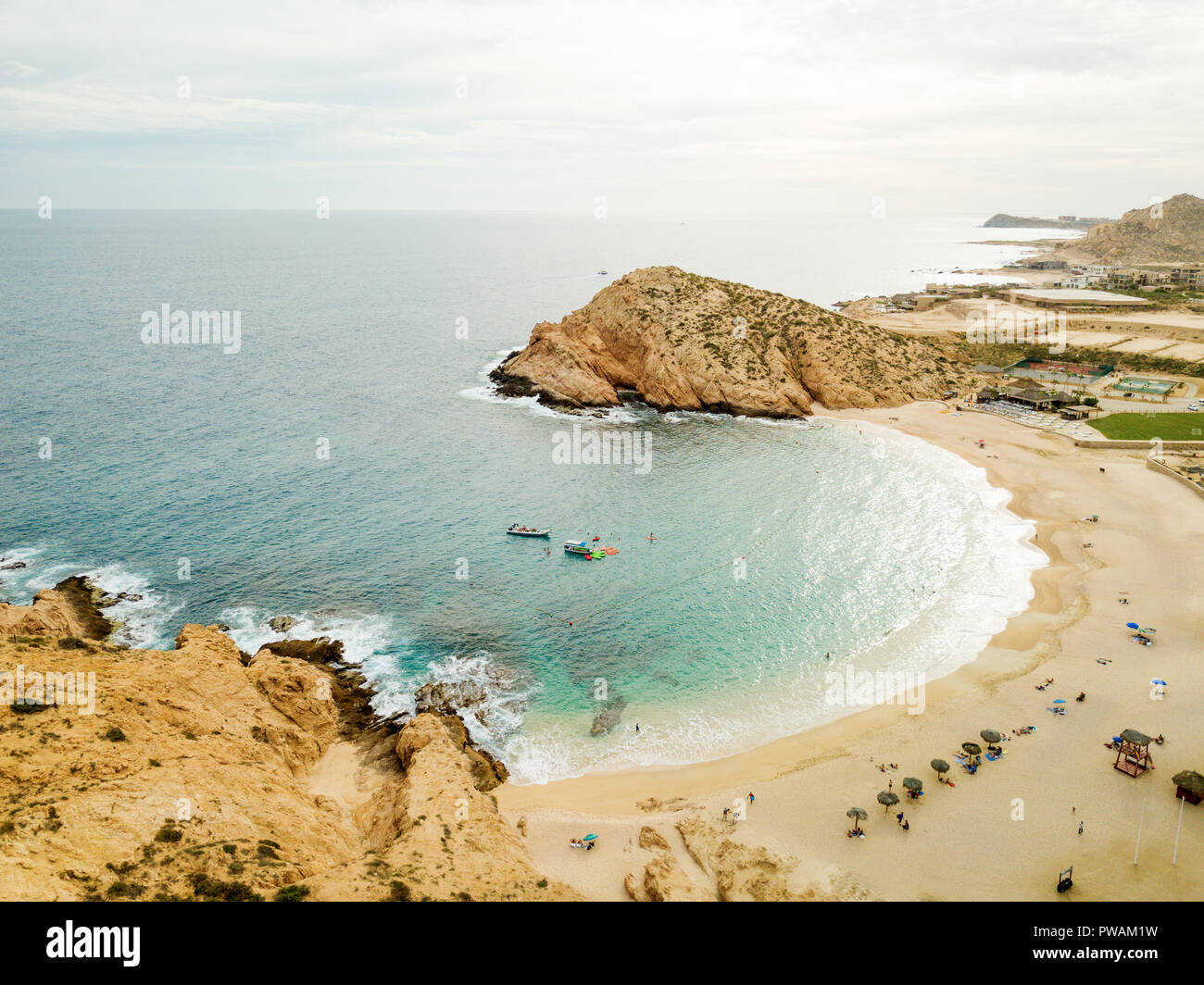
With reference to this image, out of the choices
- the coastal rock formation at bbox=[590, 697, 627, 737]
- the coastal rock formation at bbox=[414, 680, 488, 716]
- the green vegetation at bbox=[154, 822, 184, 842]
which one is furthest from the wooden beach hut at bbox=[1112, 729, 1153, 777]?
the green vegetation at bbox=[154, 822, 184, 842]

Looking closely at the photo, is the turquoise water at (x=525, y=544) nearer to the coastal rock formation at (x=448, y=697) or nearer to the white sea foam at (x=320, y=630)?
the white sea foam at (x=320, y=630)

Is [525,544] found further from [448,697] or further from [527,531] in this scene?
[448,697]

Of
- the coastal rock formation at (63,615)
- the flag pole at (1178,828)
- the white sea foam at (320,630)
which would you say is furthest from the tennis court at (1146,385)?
the coastal rock formation at (63,615)

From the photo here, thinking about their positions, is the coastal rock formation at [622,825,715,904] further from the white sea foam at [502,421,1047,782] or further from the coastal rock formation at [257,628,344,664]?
the coastal rock formation at [257,628,344,664]

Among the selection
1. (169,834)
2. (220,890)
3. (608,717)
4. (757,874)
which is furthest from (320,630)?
(757,874)

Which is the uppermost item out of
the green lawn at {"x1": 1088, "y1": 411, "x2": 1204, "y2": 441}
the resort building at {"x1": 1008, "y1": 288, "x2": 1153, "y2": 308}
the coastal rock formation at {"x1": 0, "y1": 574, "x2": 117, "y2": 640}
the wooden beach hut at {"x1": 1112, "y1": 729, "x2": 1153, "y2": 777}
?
the resort building at {"x1": 1008, "y1": 288, "x2": 1153, "y2": 308}
